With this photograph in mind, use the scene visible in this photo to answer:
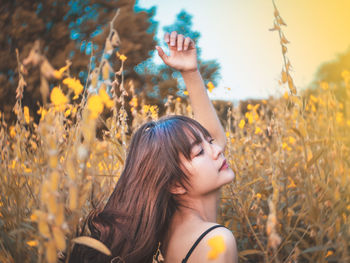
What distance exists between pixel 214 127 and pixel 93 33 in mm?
5595

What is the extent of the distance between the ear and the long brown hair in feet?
0.05

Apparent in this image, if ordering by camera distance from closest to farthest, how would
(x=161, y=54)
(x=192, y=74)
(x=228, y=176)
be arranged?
(x=228, y=176) → (x=161, y=54) → (x=192, y=74)

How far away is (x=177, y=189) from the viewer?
4.70 feet

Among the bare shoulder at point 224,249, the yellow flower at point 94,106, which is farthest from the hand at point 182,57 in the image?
the yellow flower at point 94,106

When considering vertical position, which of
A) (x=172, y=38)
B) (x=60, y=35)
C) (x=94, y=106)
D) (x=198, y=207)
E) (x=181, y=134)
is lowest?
(x=198, y=207)

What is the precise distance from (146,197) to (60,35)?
569 cm

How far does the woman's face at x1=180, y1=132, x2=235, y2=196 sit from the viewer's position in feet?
4.53

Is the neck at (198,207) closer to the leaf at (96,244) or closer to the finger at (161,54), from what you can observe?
the finger at (161,54)

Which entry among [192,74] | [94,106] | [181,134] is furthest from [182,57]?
[94,106]

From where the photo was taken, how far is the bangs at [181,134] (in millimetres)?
1429

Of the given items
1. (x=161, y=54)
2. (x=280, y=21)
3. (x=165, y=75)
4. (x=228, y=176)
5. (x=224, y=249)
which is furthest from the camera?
(x=165, y=75)

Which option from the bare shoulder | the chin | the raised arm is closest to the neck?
the chin

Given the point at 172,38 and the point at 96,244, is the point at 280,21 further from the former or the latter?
the point at 96,244

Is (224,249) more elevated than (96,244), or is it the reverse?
(96,244)
